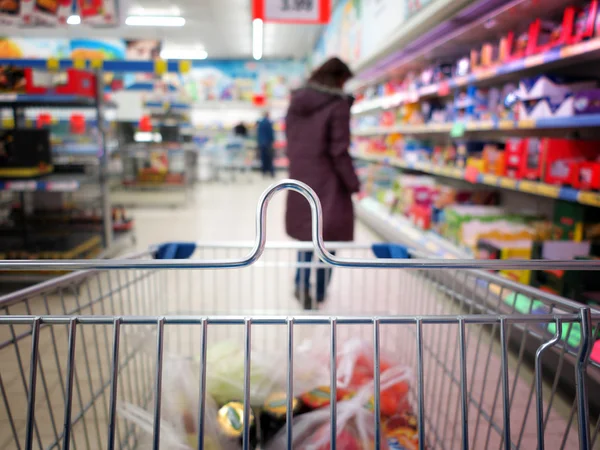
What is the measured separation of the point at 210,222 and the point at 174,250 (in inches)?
188

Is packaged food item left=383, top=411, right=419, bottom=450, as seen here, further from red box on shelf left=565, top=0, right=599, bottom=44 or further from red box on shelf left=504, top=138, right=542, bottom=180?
red box on shelf left=565, top=0, right=599, bottom=44

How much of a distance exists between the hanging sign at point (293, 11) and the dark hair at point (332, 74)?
2.38 m

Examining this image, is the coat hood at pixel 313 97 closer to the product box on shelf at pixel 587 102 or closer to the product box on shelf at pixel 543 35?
the product box on shelf at pixel 543 35

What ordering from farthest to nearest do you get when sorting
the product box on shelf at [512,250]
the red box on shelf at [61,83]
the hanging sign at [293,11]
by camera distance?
the hanging sign at [293,11]
the red box on shelf at [61,83]
the product box on shelf at [512,250]

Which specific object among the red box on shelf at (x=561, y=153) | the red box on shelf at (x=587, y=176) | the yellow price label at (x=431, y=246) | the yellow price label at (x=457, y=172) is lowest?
the yellow price label at (x=431, y=246)

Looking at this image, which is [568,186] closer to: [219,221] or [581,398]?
[581,398]

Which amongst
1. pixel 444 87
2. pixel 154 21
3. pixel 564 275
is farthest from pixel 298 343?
pixel 154 21

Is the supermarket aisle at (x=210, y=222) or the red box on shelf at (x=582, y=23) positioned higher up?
the red box on shelf at (x=582, y=23)

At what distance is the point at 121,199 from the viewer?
842cm

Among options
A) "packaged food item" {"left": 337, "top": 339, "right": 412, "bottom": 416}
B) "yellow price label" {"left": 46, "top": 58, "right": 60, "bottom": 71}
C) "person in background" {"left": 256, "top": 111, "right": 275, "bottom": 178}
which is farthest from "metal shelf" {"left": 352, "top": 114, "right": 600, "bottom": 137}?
"person in background" {"left": 256, "top": 111, "right": 275, "bottom": 178}

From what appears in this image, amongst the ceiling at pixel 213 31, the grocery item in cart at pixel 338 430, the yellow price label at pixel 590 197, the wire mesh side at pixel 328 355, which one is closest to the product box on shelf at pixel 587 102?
the yellow price label at pixel 590 197

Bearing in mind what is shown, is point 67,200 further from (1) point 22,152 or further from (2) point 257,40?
(2) point 257,40

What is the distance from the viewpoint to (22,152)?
367 centimetres

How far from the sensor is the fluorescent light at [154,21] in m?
10.5
